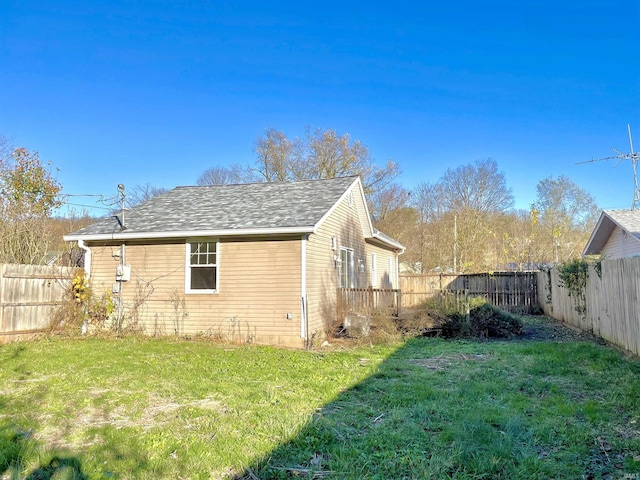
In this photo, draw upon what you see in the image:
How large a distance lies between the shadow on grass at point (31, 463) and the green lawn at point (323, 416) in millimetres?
15

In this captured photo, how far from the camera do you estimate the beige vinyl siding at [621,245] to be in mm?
15235

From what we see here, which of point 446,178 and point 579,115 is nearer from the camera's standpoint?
point 579,115

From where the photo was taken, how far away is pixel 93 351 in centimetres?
860

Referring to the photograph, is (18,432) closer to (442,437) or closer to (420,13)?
(442,437)

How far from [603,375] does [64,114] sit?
1722 cm

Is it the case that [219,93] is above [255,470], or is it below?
above

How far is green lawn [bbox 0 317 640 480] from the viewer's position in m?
3.39

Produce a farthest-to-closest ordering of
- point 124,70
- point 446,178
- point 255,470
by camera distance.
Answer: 1. point 446,178
2. point 124,70
3. point 255,470

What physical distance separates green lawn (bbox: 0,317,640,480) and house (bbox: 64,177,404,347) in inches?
75.9

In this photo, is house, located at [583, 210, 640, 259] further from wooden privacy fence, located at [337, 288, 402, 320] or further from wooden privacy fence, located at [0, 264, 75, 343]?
wooden privacy fence, located at [0, 264, 75, 343]

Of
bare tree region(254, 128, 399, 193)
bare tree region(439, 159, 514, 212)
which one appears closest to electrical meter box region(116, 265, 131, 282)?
bare tree region(254, 128, 399, 193)

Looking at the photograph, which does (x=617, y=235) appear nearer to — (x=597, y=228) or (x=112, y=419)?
(x=597, y=228)

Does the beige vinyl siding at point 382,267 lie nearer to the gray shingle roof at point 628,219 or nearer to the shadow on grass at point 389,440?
the gray shingle roof at point 628,219

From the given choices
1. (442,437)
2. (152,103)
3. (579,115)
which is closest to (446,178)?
(579,115)
